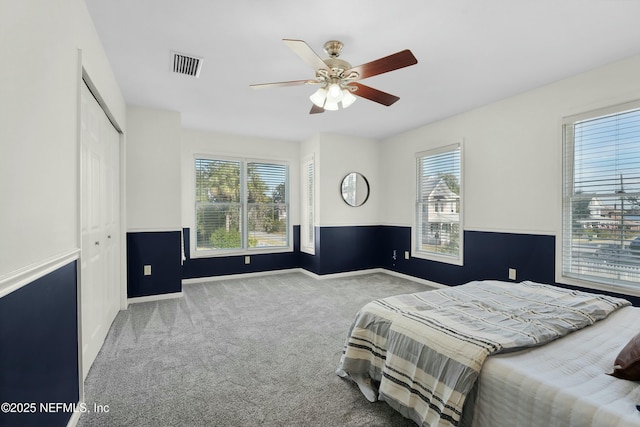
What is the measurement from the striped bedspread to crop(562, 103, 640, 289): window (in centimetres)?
110

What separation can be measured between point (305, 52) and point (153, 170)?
2.90 m

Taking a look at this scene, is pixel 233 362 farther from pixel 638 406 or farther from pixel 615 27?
pixel 615 27

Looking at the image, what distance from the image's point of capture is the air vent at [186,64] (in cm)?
269

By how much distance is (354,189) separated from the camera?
564cm

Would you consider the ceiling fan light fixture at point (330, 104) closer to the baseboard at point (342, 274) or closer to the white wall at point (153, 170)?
the white wall at point (153, 170)

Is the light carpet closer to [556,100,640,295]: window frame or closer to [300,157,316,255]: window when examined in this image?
[300,157,316,255]: window

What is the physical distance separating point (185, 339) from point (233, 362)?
705 millimetres

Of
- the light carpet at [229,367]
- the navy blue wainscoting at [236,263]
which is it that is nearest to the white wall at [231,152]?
the navy blue wainscoting at [236,263]

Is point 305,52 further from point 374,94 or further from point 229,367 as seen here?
point 229,367

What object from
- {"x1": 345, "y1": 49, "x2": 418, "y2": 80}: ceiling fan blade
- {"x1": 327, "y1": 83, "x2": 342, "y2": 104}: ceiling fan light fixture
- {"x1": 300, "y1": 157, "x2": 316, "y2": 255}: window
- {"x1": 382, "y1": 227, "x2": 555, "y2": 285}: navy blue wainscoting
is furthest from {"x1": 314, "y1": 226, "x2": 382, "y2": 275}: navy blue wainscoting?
{"x1": 345, "y1": 49, "x2": 418, "y2": 80}: ceiling fan blade

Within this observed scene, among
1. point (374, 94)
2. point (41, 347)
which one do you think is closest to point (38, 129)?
point (41, 347)

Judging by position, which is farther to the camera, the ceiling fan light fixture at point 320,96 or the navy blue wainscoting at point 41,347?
the ceiling fan light fixture at point 320,96

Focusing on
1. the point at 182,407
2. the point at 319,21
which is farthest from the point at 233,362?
the point at 319,21

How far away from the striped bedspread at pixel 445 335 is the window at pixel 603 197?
3.62 ft
